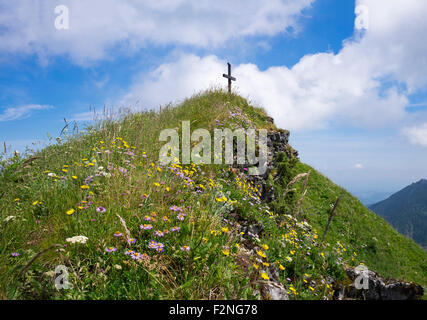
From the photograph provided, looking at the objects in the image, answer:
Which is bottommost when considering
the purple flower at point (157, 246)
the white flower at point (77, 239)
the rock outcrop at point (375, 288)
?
the rock outcrop at point (375, 288)

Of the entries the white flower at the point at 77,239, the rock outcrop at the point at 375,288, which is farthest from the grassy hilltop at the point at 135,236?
the rock outcrop at the point at 375,288

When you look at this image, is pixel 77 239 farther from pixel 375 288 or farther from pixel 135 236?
pixel 375 288

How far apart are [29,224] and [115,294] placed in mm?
1805

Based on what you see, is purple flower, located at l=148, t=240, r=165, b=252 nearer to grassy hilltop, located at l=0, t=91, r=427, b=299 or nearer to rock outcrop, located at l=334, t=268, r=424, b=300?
grassy hilltop, located at l=0, t=91, r=427, b=299

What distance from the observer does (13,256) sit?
8.41ft

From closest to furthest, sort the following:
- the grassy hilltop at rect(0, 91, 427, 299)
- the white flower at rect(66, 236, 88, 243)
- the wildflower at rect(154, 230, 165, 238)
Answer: the grassy hilltop at rect(0, 91, 427, 299)
the white flower at rect(66, 236, 88, 243)
the wildflower at rect(154, 230, 165, 238)

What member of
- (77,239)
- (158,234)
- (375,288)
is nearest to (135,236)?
→ (158,234)

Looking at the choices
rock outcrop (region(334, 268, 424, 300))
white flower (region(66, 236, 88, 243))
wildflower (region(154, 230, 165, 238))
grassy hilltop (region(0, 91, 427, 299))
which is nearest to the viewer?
grassy hilltop (region(0, 91, 427, 299))

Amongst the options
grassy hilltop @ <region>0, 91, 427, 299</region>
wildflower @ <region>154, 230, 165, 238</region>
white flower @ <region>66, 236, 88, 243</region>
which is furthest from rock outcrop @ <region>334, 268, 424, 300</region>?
white flower @ <region>66, 236, 88, 243</region>

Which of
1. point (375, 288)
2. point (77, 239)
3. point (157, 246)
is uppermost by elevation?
point (77, 239)

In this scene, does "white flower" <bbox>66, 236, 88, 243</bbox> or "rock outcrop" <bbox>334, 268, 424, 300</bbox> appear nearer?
"white flower" <bbox>66, 236, 88, 243</bbox>

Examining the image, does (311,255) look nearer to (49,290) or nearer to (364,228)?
(49,290)

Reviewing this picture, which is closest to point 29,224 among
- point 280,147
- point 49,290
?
point 49,290

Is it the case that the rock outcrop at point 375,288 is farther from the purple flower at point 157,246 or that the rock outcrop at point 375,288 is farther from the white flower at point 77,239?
the white flower at point 77,239
